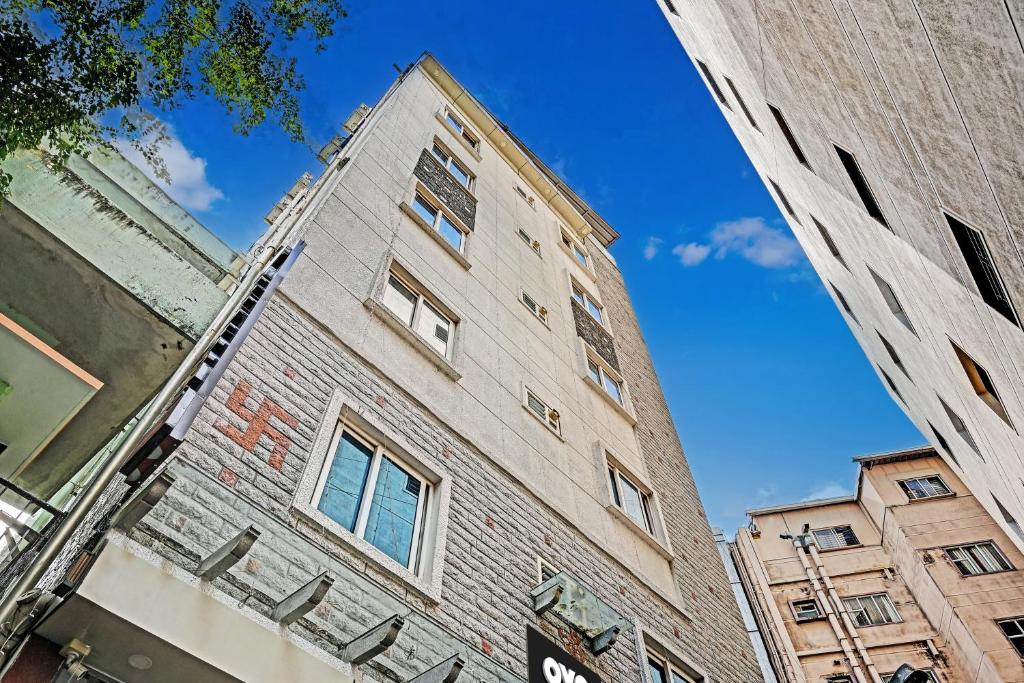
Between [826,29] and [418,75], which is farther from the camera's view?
[418,75]

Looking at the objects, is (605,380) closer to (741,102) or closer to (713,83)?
(741,102)

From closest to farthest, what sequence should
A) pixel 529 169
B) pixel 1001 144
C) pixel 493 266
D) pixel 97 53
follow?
pixel 1001 144 < pixel 97 53 < pixel 493 266 < pixel 529 169

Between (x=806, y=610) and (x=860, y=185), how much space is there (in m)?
24.8

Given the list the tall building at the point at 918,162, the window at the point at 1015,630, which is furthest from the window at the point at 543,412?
the window at the point at 1015,630

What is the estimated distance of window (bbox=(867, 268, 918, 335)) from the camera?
1191 centimetres

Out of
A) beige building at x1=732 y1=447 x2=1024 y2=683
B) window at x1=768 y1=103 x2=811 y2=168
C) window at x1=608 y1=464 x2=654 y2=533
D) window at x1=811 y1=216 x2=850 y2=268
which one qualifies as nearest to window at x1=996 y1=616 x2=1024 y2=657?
beige building at x1=732 y1=447 x2=1024 y2=683

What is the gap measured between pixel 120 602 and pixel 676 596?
8310 mm

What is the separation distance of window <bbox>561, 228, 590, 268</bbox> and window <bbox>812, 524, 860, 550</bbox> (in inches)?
767

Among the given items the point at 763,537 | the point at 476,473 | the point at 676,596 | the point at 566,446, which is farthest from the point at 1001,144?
the point at 763,537

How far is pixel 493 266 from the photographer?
41.8 ft

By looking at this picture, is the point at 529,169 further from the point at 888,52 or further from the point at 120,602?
the point at 120,602

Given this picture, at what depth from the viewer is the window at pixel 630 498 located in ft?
35.9

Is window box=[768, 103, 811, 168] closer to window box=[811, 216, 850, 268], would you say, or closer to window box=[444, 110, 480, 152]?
window box=[811, 216, 850, 268]

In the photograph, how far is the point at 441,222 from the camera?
12125 millimetres
